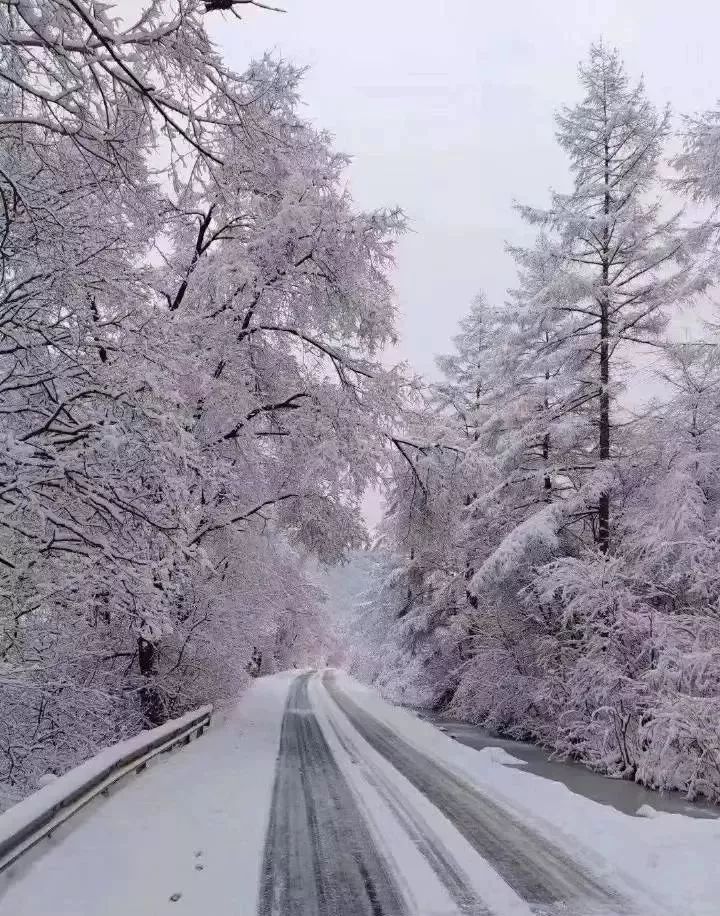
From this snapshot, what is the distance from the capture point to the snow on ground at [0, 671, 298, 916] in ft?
16.1

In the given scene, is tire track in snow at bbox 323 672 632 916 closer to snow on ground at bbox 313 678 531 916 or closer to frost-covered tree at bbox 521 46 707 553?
snow on ground at bbox 313 678 531 916

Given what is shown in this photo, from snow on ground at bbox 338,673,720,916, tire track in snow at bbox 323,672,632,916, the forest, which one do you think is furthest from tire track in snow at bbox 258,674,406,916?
the forest

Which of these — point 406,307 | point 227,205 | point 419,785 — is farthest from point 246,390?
point 419,785

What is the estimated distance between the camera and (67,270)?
5.34 m

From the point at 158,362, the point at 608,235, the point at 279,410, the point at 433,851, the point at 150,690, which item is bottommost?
the point at 433,851

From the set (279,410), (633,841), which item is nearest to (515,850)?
(633,841)

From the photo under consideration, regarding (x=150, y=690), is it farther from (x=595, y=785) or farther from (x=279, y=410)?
(x=595, y=785)

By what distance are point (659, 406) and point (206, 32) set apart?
1288 centimetres

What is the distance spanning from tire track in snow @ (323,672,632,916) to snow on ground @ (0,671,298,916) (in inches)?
89.3

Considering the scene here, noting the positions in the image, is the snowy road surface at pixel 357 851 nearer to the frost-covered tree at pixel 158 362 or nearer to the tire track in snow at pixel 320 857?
the tire track in snow at pixel 320 857

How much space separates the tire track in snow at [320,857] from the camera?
202 inches

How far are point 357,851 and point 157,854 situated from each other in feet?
6.27

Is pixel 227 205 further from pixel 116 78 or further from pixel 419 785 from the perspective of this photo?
→ pixel 419 785

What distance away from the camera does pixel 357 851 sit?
6.54m
